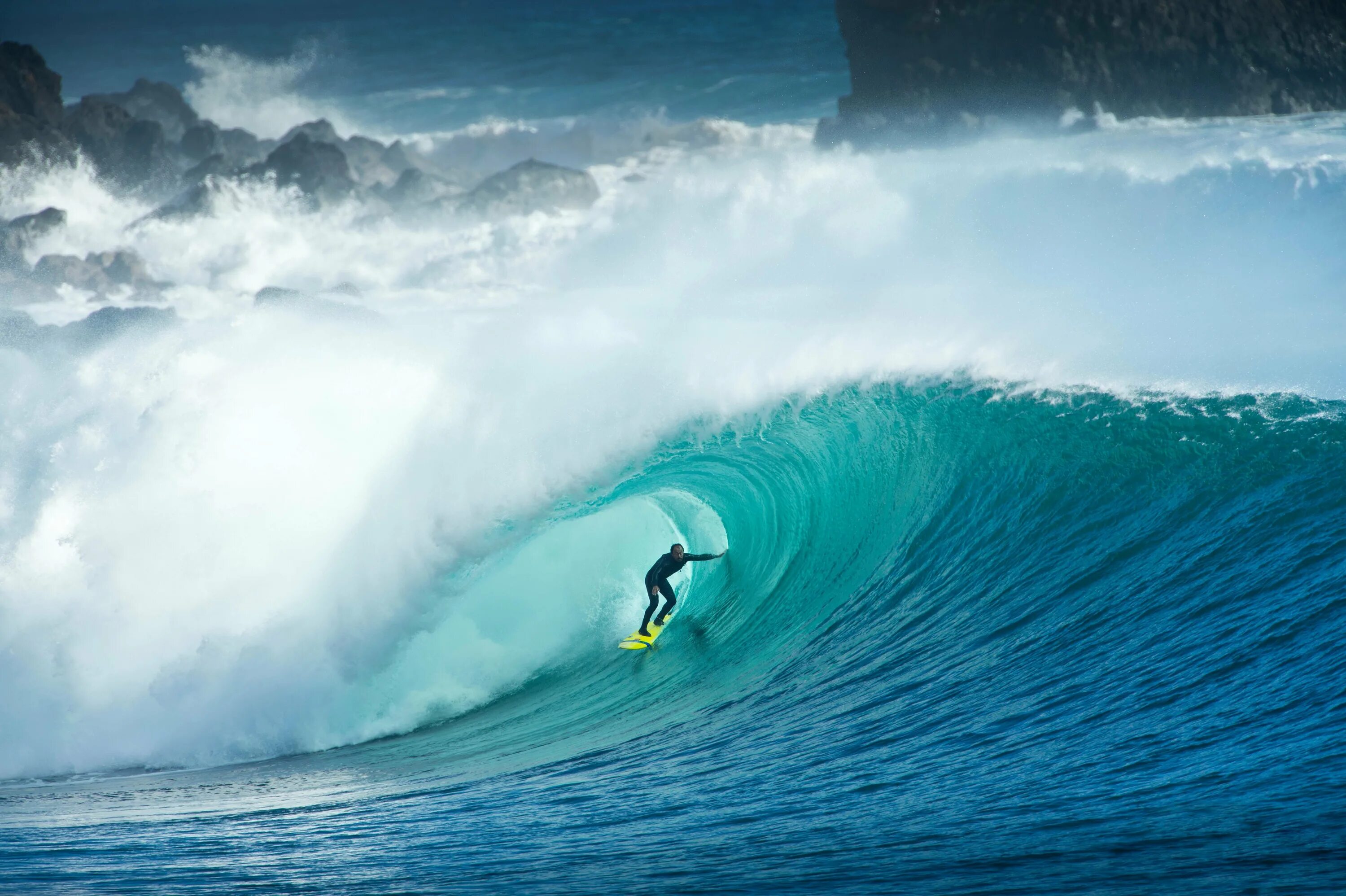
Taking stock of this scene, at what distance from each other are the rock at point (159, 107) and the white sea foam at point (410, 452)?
37.6 metres

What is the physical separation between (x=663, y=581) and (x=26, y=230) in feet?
138

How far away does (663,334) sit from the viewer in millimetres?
12102

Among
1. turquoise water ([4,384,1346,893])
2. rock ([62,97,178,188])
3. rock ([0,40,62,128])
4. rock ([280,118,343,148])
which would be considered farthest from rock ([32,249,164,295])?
turquoise water ([4,384,1346,893])

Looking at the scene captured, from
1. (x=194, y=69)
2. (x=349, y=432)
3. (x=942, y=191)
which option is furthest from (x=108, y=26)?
(x=349, y=432)

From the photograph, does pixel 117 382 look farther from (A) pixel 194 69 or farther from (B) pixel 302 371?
(A) pixel 194 69

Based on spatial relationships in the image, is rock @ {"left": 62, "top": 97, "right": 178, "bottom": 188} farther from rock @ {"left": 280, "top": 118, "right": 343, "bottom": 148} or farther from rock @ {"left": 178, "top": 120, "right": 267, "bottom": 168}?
rock @ {"left": 280, "top": 118, "right": 343, "bottom": 148}

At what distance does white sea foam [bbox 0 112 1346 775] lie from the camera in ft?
28.2

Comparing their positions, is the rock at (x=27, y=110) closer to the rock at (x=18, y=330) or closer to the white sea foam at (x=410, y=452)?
the rock at (x=18, y=330)

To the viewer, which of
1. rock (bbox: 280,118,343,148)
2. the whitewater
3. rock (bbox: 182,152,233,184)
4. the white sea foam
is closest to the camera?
the whitewater

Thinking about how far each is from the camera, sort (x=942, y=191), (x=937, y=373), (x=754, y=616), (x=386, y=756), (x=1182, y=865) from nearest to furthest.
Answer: (x=1182, y=865) < (x=386, y=756) < (x=754, y=616) < (x=937, y=373) < (x=942, y=191)

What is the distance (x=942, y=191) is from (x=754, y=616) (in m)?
15.2

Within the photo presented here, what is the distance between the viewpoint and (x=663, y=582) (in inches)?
341

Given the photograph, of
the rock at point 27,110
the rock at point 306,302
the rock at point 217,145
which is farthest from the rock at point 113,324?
the rock at point 217,145

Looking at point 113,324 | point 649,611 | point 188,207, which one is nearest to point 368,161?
point 188,207
